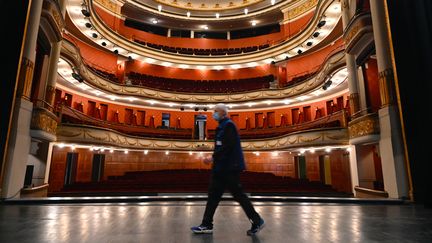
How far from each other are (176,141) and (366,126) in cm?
1096

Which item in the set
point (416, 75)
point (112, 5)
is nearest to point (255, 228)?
point (416, 75)

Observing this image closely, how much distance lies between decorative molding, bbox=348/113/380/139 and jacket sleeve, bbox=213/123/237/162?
5300 millimetres

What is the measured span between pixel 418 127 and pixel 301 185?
7680mm

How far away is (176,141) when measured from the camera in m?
15.3

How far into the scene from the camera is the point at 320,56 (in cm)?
A: 1616

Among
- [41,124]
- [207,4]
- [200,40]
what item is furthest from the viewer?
[200,40]

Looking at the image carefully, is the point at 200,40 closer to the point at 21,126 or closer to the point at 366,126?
the point at 366,126

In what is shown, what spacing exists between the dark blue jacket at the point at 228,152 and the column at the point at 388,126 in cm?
447

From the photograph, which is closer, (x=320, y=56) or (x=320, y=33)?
(x=320, y=33)

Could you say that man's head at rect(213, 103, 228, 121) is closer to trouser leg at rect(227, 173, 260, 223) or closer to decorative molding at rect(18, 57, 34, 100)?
trouser leg at rect(227, 173, 260, 223)

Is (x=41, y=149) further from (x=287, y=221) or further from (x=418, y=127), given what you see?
(x=418, y=127)

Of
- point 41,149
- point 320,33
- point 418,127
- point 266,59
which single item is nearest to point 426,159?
point 418,127

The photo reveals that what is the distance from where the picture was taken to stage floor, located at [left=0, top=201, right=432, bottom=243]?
213cm

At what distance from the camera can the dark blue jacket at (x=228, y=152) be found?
2.36m
